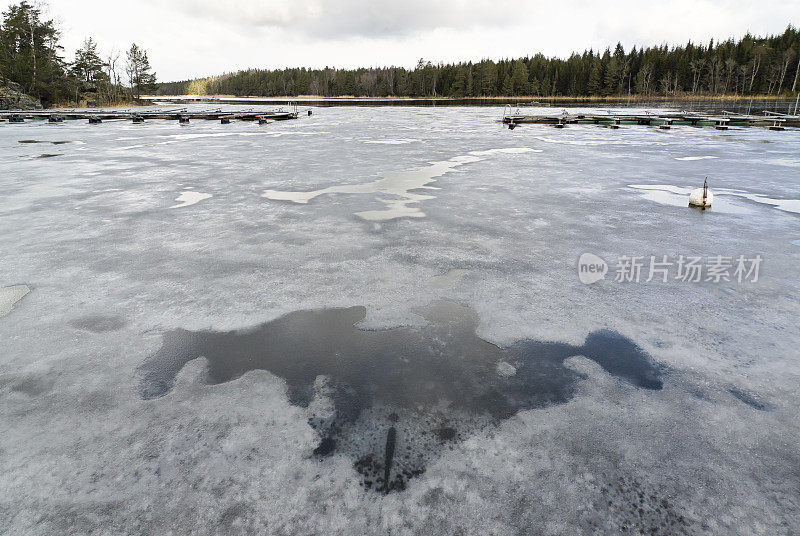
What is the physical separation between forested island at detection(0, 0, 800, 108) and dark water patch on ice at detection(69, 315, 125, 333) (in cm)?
5785

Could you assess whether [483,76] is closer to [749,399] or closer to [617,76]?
[617,76]

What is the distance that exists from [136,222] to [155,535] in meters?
7.13

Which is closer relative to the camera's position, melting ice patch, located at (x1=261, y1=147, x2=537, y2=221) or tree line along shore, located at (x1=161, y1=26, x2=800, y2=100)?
melting ice patch, located at (x1=261, y1=147, x2=537, y2=221)

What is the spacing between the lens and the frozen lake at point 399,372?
2457mm

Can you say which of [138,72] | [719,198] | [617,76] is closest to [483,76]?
[617,76]

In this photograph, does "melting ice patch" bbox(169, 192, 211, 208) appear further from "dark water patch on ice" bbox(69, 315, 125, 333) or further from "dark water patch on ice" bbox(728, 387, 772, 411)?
"dark water patch on ice" bbox(728, 387, 772, 411)

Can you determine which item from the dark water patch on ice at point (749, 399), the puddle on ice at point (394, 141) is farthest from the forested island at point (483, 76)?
the dark water patch on ice at point (749, 399)

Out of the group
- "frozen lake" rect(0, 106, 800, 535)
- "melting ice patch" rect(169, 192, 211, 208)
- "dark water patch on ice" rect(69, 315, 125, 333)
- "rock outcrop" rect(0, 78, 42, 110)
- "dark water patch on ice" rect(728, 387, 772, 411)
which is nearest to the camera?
"frozen lake" rect(0, 106, 800, 535)

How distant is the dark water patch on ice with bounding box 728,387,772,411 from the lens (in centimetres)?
320

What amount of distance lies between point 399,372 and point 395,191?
762cm

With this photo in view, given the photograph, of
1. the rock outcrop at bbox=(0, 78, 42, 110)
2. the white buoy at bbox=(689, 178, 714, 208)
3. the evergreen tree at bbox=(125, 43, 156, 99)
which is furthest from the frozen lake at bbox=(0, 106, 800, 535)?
the evergreen tree at bbox=(125, 43, 156, 99)

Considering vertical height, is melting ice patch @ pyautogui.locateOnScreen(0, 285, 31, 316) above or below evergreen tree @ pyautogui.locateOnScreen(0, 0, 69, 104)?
below

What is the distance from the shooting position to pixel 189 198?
1006 centimetres

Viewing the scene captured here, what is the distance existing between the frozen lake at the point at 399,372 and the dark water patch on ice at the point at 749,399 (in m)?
0.02
